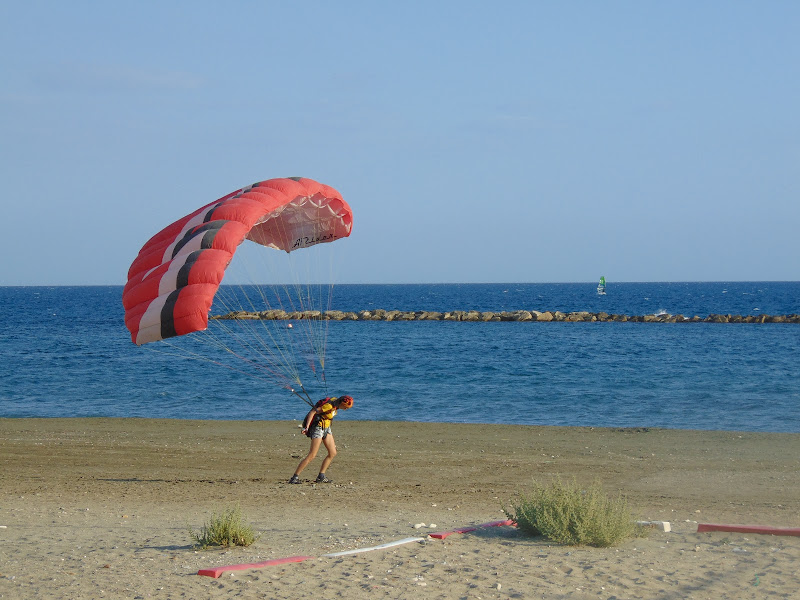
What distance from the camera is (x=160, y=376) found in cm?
2869

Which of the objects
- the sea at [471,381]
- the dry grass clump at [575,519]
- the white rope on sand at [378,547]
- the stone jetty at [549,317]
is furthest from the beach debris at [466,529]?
the stone jetty at [549,317]

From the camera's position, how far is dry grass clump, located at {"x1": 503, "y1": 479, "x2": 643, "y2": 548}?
23.8 feet

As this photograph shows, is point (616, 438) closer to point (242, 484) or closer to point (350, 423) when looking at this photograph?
point (350, 423)

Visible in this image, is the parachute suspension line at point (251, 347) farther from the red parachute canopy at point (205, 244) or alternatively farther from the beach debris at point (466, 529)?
the beach debris at point (466, 529)

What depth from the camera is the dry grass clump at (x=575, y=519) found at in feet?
A: 23.8

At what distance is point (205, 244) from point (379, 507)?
148 inches

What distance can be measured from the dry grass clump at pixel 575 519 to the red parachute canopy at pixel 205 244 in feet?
13.1

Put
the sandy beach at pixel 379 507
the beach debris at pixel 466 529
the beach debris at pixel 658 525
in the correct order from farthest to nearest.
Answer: the beach debris at pixel 658 525
the beach debris at pixel 466 529
the sandy beach at pixel 379 507

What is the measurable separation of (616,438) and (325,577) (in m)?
10.2

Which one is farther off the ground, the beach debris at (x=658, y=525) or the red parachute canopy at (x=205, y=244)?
the red parachute canopy at (x=205, y=244)

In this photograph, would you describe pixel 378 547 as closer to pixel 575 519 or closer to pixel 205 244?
pixel 575 519

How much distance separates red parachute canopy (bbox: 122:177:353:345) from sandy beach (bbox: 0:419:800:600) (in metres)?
2.27

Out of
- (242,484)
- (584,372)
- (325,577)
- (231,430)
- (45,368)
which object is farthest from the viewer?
(45,368)

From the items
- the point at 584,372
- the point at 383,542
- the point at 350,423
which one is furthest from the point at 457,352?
the point at 383,542
